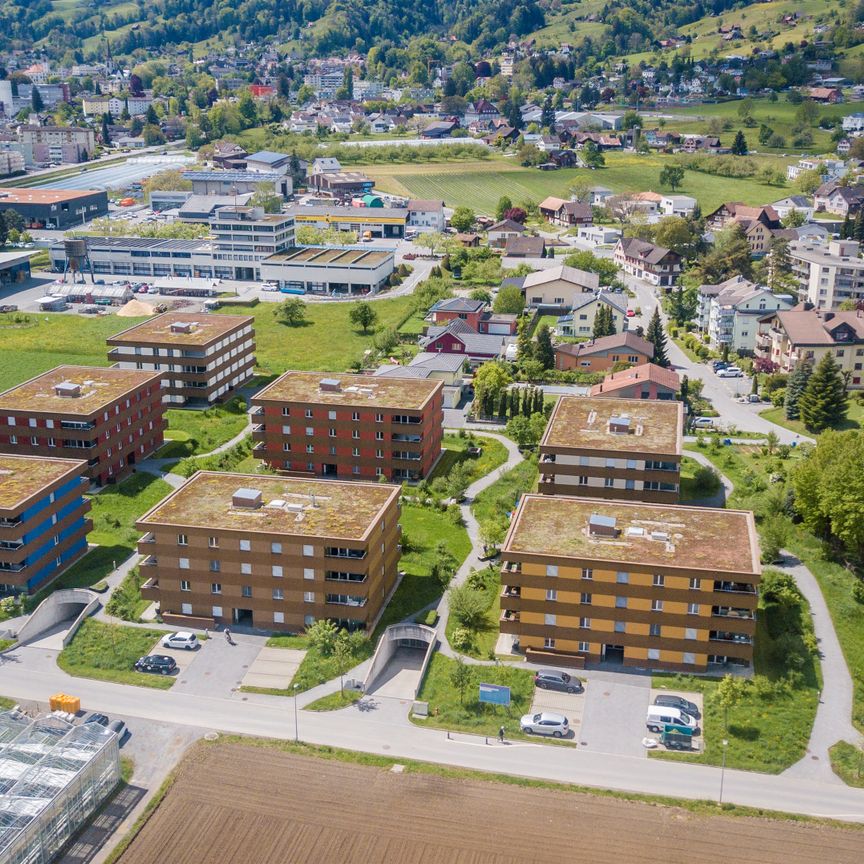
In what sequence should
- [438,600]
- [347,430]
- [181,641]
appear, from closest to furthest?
[181,641], [438,600], [347,430]

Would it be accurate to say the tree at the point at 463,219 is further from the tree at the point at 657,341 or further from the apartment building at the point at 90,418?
the apartment building at the point at 90,418

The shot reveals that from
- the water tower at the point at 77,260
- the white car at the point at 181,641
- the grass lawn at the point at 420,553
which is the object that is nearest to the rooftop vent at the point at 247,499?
the white car at the point at 181,641

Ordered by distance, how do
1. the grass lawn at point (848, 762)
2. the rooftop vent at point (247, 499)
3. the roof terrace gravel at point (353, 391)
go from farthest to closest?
the roof terrace gravel at point (353, 391), the rooftop vent at point (247, 499), the grass lawn at point (848, 762)

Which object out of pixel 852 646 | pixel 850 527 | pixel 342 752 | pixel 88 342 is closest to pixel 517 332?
pixel 88 342

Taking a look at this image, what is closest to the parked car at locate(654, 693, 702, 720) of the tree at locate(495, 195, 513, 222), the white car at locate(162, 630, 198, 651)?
the white car at locate(162, 630, 198, 651)

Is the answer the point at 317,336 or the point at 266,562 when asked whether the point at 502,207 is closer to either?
the point at 317,336

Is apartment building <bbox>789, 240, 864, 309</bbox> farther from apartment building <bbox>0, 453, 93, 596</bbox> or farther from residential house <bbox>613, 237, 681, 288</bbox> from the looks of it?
apartment building <bbox>0, 453, 93, 596</bbox>

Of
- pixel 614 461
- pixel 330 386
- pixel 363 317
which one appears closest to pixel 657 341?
pixel 363 317

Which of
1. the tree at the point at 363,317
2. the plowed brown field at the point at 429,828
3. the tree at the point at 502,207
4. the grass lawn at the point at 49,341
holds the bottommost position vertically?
the plowed brown field at the point at 429,828
